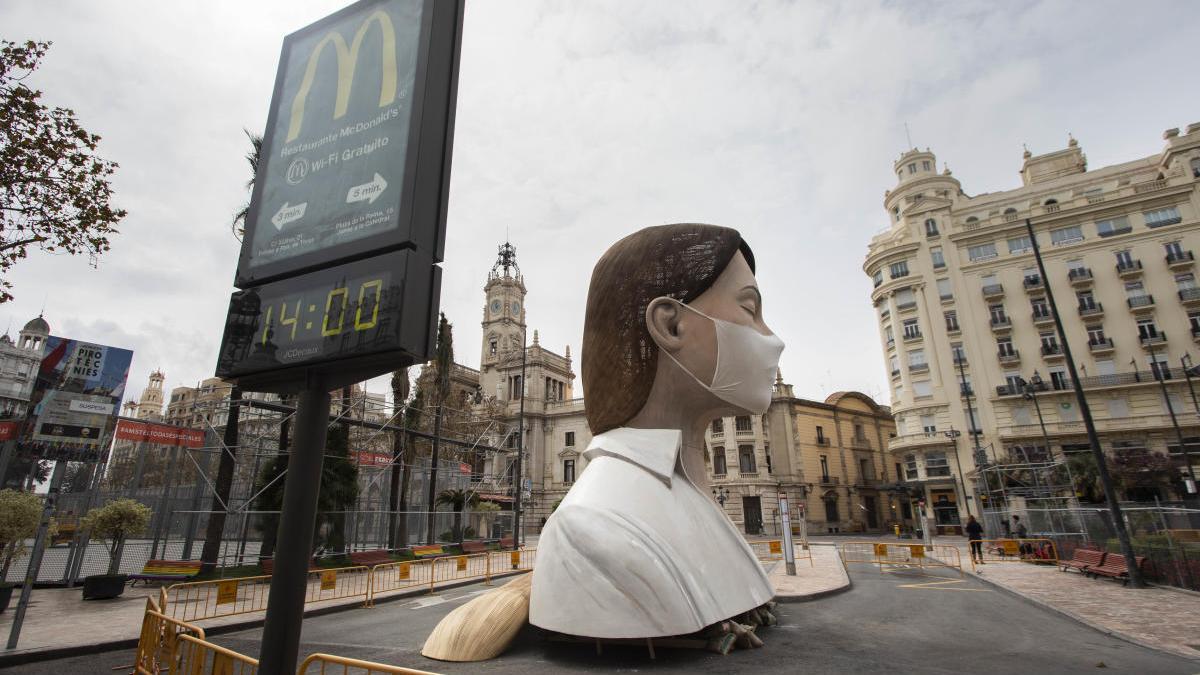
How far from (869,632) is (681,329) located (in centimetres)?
492

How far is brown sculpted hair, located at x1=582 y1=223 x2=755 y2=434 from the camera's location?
697cm

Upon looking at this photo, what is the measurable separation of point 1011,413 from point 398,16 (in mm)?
40429

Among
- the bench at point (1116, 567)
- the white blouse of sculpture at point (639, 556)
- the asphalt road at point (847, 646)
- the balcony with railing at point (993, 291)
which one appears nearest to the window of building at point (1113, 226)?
the balcony with railing at point (993, 291)

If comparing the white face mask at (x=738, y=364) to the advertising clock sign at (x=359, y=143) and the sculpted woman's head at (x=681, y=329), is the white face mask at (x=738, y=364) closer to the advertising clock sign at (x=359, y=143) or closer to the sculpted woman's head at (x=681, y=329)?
the sculpted woman's head at (x=681, y=329)

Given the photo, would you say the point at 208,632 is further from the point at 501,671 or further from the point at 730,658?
the point at 730,658

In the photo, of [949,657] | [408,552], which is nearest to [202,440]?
[408,552]

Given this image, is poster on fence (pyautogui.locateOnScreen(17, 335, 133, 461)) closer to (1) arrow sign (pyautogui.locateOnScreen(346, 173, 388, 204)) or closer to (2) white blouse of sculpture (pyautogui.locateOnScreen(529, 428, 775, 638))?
(2) white blouse of sculpture (pyautogui.locateOnScreen(529, 428, 775, 638))

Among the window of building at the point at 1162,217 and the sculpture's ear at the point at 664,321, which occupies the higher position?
the window of building at the point at 1162,217

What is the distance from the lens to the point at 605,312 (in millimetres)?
7344

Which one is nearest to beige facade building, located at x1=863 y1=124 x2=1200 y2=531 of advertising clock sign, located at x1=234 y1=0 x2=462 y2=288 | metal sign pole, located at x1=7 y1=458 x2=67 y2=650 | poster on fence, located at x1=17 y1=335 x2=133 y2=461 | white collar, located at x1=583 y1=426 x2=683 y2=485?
white collar, located at x1=583 y1=426 x2=683 y2=485

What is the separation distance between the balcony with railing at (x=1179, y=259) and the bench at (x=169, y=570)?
48926 mm

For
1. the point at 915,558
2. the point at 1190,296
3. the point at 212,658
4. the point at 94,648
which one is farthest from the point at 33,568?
the point at 1190,296

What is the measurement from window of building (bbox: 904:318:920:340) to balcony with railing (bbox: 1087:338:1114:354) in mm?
9068

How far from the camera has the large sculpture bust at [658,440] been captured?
17.7 feet
